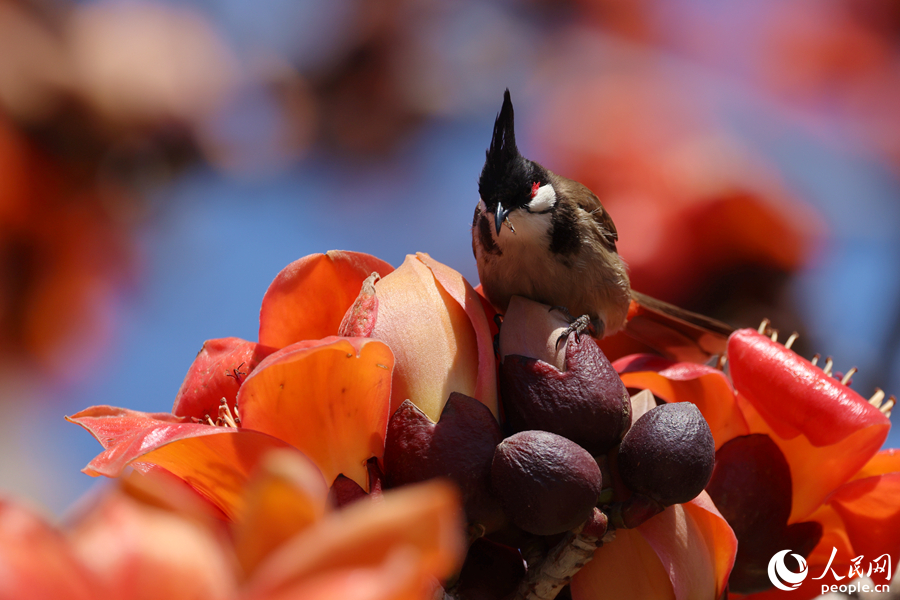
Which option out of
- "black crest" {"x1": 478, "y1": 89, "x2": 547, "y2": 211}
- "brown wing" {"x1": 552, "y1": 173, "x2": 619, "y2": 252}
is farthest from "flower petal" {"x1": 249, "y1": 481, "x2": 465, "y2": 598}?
"brown wing" {"x1": 552, "y1": 173, "x2": 619, "y2": 252}

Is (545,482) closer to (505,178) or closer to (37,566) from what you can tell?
(37,566)

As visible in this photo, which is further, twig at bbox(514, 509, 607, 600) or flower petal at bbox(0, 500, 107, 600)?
twig at bbox(514, 509, 607, 600)

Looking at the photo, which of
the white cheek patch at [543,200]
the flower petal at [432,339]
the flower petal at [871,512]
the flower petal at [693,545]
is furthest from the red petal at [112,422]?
the white cheek patch at [543,200]

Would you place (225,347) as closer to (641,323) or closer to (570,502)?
(570,502)

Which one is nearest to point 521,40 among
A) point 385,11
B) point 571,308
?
point 385,11

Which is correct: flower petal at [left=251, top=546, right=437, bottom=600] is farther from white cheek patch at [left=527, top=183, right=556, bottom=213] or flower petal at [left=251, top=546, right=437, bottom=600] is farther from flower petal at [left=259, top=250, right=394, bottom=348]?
white cheek patch at [left=527, top=183, right=556, bottom=213]
